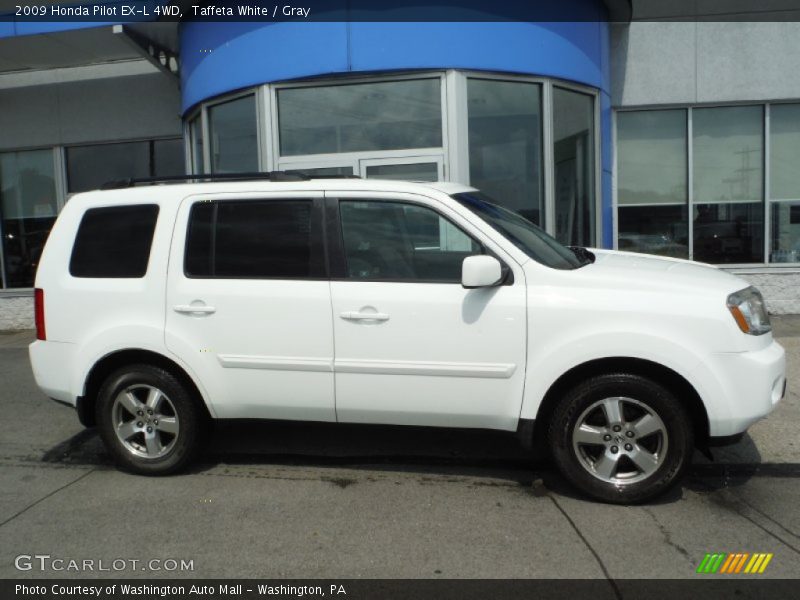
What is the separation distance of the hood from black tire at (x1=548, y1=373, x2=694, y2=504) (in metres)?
0.53

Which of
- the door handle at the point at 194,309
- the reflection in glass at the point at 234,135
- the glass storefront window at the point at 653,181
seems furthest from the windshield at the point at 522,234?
the glass storefront window at the point at 653,181

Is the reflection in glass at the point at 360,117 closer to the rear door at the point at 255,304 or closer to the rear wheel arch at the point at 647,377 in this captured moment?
the rear door at the point at 255,304

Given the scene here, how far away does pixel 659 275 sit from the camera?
13.7 ft

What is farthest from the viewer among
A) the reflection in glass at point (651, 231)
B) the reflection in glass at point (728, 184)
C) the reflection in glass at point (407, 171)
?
the reflection in glass at point (651, 231)

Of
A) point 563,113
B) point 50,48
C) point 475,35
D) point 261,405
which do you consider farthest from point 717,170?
point 50,48

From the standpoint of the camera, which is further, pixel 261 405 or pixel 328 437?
pixel 328 437

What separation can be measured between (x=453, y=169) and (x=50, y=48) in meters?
6.37

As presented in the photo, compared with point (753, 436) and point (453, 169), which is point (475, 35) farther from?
point (753, 436)

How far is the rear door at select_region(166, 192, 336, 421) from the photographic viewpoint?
4352 millimetres

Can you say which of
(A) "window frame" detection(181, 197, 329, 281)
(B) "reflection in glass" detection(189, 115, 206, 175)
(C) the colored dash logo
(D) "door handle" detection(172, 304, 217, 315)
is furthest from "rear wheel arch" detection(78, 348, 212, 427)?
(B) "reflection in glass" detection(189, 115, 206, 175)

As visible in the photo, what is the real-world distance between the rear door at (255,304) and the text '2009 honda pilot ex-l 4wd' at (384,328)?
0.03ft

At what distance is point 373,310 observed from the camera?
4234 mm

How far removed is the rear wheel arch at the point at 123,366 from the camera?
183 inches

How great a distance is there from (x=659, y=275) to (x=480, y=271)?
1081 millimetres
